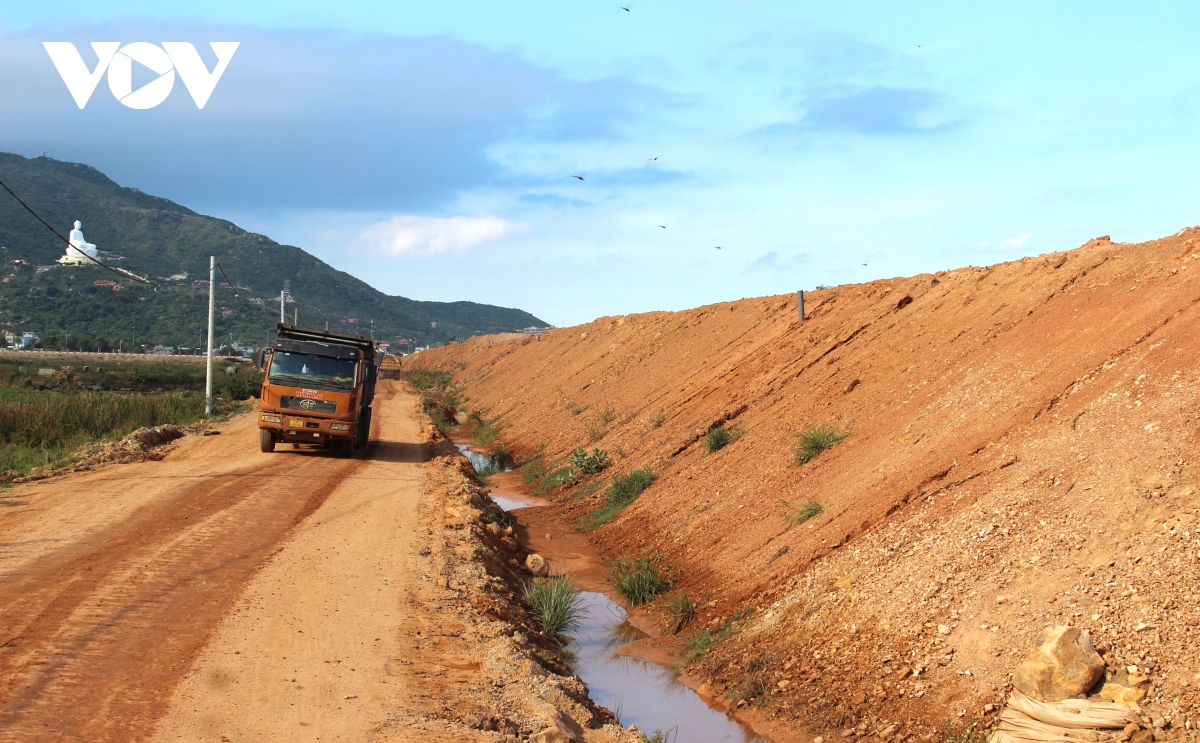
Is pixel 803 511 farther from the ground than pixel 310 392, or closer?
closer

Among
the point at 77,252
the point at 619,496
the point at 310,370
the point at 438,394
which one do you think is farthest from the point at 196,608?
the point at 77,252

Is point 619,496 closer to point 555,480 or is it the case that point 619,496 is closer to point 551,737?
point 555,480

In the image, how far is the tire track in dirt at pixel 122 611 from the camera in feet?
17.9

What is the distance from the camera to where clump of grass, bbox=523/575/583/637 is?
9977 mm

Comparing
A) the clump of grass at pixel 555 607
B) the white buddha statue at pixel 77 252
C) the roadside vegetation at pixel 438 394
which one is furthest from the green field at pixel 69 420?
the white buddha statue at pixel 77 252

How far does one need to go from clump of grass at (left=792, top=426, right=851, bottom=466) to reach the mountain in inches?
2541

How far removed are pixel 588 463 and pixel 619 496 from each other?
134 inches

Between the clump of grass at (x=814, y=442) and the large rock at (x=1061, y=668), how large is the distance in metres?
7.16

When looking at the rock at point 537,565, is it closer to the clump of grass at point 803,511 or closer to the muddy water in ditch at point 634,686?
the muddy water in ditch at point 634,686

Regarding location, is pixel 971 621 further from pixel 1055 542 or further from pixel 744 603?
pixel 744 603

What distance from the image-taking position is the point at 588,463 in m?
20.2

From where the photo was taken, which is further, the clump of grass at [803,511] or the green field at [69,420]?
the green field at [69,420]

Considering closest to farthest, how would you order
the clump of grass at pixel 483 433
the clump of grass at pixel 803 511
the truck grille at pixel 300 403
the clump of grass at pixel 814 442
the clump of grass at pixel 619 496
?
1. the clump of grass at pixel 803 511
2. the clump of grass at pixel 814 442
3. the clump of grass at pixel 619 496
4. the truck grille at pixel 300 403
5. the clump of grass at pixel 483 433

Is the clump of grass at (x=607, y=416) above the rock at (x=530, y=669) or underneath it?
above
